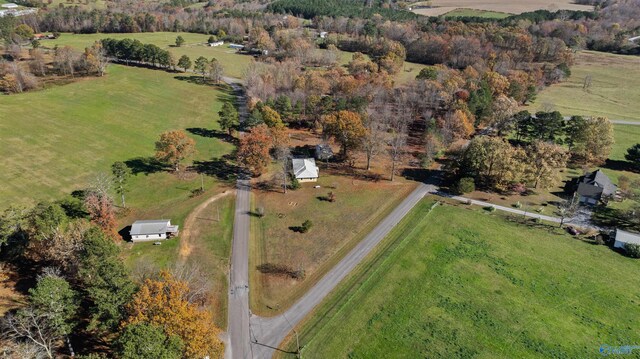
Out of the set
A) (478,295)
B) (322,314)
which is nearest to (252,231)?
(322,314)

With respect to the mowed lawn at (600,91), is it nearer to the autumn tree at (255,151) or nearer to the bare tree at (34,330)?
the autumn tree at (255,151)

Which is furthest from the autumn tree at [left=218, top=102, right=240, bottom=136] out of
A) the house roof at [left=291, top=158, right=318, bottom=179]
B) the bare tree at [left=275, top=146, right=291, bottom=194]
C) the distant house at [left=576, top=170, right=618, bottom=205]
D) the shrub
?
the distant house at [left=576, top=170, right=618, bottom=205]

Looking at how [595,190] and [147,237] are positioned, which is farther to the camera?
[595,190]

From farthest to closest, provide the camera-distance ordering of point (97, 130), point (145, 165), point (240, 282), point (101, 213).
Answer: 1. point (97, 130)
2. point (145, 165)
3. point (101, 213)
4. point (240, 282)

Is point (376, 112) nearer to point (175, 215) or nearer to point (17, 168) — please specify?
point (175, 215)

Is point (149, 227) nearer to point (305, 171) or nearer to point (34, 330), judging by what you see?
point (34, 330)

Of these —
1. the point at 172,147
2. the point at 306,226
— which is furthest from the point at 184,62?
the point at 306,226
